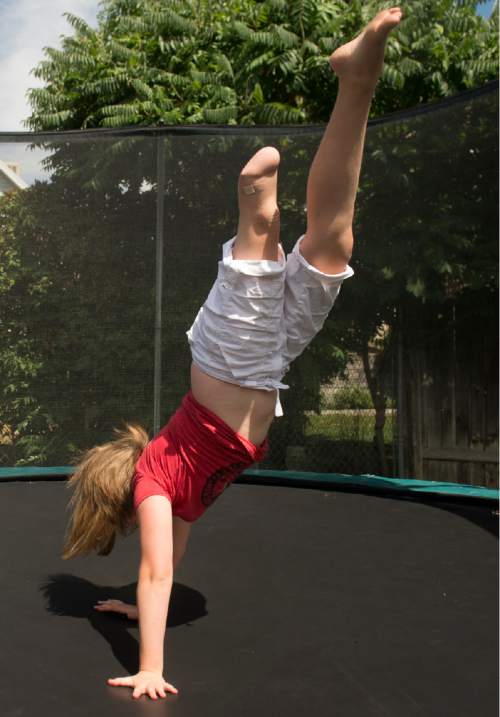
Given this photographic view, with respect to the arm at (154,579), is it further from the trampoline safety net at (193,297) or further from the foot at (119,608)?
the trampoline safety net at (193,297)

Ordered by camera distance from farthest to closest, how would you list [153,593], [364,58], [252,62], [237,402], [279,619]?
[252,62], [279,619], [237,402], [153,593], [364,58]

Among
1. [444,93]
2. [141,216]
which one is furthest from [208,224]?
[444,93]

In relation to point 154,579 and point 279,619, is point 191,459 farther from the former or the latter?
point 279,619

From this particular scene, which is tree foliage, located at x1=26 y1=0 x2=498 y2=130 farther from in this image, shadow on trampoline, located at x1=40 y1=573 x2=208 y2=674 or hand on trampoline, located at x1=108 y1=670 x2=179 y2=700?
hand on trampoline, located at x1=108 y1=670 x2=179 y2=700

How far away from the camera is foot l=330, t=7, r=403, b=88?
1230mm

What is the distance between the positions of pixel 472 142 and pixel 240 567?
1872mm

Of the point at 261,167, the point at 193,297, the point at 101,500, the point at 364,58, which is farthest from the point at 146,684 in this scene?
the point at 193,297

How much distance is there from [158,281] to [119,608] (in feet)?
6.21

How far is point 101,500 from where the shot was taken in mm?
1582

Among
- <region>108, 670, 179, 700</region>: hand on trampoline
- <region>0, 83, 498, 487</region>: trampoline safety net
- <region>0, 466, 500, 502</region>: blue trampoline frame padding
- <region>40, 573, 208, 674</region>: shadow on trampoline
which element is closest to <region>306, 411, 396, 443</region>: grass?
<region>0, 83, 498, 487</region>: trampoline safety net

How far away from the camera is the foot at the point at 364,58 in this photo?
1.23 m

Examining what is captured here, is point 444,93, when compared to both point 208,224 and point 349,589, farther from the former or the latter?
point 349,589

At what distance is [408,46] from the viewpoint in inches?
165

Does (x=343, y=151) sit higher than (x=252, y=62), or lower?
lower
